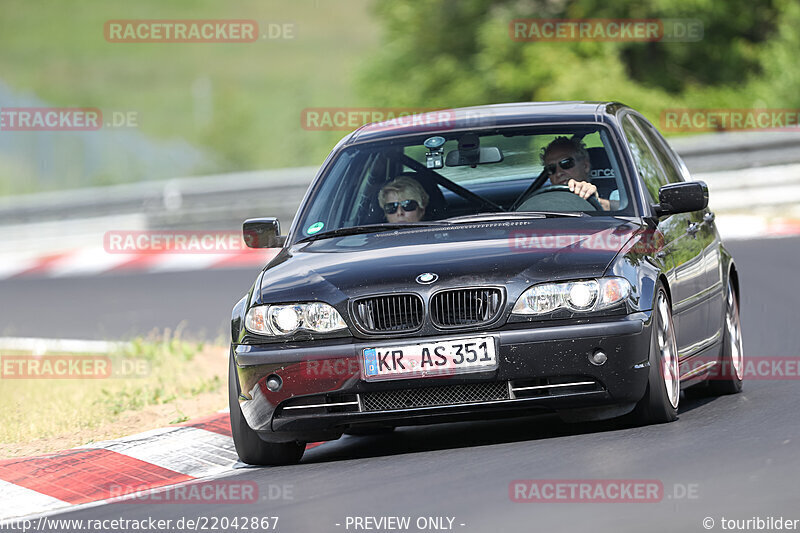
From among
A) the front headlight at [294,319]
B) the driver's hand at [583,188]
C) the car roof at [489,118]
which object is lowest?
the front headlight at [294,319]

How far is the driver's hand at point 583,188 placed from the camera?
25.7 ft

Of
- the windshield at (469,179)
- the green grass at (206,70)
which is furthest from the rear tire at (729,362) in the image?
the green grass at (206,70)

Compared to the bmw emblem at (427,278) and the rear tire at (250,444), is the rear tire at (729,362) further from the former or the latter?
the rear tire at (250,444)

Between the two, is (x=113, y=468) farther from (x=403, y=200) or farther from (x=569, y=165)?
(x=569, y=165)

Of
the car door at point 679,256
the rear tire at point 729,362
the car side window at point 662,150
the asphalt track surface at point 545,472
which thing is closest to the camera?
the asphalt track surface at point 545,472

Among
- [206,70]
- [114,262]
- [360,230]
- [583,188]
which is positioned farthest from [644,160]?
[206,70]

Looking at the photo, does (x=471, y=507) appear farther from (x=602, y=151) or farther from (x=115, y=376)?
(x=115, y=376)

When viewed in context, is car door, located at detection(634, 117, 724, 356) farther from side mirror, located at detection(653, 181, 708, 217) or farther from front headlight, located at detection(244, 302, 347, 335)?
front headlight, located at detection(244, 302, 347, 335)

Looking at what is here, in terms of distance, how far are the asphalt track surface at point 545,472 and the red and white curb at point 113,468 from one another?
38 centimetres

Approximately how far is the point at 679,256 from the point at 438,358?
5.54 feet

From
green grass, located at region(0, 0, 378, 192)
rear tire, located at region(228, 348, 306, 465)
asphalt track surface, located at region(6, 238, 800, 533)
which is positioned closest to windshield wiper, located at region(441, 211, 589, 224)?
asphalt track surface, located at region(6, 238, 800, 533)

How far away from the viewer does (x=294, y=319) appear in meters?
6.93

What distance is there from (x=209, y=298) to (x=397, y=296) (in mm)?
10199

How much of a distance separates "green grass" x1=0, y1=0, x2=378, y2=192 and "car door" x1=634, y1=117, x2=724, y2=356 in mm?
A: 70890
